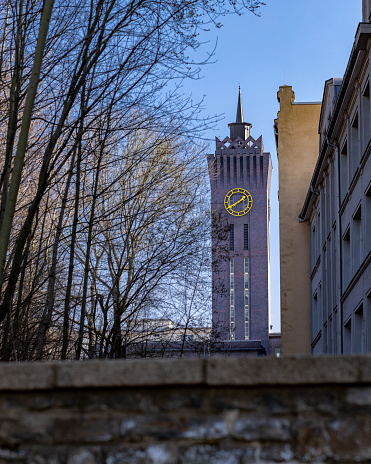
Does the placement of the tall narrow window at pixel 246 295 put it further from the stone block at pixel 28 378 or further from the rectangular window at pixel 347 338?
the stone block at pixel 28 378

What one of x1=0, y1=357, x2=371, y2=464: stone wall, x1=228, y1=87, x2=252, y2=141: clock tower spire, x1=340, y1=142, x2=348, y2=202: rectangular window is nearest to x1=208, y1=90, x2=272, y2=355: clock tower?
x1=228, y1=87, x2=252, y2=141: clock tower spire

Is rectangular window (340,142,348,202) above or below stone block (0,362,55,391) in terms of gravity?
above

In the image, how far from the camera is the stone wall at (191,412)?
4.33m

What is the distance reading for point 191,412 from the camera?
4398 millimetres

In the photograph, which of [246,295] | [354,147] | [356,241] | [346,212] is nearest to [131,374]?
[356,241]

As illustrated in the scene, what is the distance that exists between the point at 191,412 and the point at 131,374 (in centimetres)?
38

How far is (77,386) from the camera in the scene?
172 inches

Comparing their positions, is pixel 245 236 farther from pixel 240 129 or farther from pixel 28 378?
pixel 28 378

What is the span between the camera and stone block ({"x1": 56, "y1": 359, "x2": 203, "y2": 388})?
4.36 m

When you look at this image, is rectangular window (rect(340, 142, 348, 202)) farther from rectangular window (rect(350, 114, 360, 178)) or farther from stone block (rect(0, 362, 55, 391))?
stone block (rect(0, 362, 55, 391))

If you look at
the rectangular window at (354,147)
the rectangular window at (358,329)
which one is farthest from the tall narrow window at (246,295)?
the rectangular window at (358,329)

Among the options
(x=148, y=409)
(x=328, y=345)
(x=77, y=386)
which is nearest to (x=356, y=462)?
(x=148, y=409)

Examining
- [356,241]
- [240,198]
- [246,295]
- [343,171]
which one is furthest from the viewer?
[240,198]

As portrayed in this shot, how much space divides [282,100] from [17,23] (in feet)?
81.5
